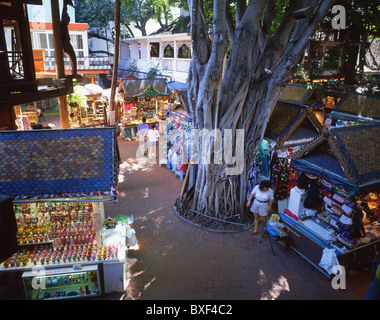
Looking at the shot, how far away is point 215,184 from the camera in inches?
324

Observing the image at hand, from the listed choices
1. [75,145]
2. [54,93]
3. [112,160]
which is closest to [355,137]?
[112,160]

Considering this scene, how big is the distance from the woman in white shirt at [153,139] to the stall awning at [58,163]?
6.95 meters

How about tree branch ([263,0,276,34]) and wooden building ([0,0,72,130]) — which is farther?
tree branch ([263,0,276,34])

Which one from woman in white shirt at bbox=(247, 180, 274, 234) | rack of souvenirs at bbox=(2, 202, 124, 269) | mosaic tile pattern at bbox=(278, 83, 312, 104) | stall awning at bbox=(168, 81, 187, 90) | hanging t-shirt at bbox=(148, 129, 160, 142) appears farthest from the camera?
stall awning at bbox=(168, 81, 187, 90)

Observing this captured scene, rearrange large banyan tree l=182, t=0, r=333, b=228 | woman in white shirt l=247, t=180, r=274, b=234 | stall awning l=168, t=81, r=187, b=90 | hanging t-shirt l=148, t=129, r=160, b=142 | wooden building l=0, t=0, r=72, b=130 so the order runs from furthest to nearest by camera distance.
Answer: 1. stall awning l=168, t=81, r=187, b=90
2. hanging t-shirt l=148, t=129, r=160, b=142
3. woman in white shirt l=247, t=180, r=274, b=234
4. large banyan tree l=182, t=0, r=333, b=228
5. wooden building l=0, t=0, r=72, b=130

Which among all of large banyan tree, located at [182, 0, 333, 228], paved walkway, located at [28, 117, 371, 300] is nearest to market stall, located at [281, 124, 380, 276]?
paved walkway, located at [28, 117, 371, 300]

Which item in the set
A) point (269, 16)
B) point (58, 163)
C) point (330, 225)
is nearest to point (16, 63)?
point (58, 163)

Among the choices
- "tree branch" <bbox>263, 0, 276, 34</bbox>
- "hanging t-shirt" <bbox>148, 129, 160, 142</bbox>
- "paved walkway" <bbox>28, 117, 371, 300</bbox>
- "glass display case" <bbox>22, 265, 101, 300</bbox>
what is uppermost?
"tree branch" <bbox>263, 0, 276, 34</bbox>

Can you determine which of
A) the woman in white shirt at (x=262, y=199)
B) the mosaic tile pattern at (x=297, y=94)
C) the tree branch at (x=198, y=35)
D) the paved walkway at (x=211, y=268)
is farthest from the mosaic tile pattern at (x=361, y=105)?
the tree branch at (x=198, y=35)

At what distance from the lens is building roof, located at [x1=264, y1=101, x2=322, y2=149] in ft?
29.5

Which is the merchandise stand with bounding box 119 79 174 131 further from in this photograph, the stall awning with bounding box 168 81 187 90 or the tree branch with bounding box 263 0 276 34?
the tree branch with bounding box 263 0 276 34

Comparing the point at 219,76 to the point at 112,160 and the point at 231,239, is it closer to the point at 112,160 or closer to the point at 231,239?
the point at 112,160

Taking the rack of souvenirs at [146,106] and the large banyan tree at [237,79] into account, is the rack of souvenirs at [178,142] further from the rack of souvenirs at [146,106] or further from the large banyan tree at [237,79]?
the rack of souvenirs at [146,106]

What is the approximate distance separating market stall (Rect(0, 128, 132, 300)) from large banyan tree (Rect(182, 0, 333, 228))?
9.35 feet
